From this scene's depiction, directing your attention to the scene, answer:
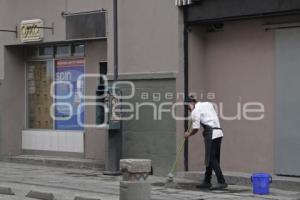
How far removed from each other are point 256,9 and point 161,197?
14.4 ft

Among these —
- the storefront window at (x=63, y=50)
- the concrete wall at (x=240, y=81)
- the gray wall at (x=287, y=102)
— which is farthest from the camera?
the storefront window at (x=63, y=50)

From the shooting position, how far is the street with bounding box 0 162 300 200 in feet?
39.6

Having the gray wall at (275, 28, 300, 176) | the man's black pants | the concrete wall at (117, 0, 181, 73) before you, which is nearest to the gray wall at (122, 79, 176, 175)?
the concrete wall at (117, 0, 181, 73)

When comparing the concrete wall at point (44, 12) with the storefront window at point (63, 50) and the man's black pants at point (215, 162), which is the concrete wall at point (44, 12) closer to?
the storefront window at point (63, 50)

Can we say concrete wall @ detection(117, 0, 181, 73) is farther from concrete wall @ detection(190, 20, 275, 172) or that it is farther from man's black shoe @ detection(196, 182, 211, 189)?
man's black shoe @ detection(196, 182, 211, 189)

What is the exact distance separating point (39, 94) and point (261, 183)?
898 cm

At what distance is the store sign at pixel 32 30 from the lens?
1788cm

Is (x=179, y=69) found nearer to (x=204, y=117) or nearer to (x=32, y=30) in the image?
(x=204, y=117)

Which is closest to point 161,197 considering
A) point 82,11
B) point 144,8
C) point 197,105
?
point 197,105

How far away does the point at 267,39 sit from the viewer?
13789mm

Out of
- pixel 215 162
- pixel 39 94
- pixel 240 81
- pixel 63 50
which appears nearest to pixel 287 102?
pixel 240 81

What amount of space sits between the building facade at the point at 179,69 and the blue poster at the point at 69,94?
28mm

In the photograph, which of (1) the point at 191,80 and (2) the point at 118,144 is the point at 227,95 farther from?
(2) the point at 118,144

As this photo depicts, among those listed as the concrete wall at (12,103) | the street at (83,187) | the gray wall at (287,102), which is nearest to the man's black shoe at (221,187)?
the street at (83,187)
